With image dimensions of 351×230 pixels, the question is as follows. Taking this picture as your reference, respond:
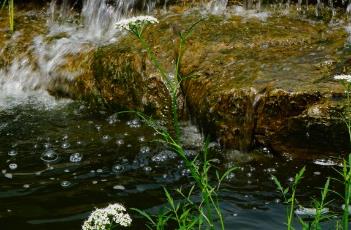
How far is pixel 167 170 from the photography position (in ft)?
16.0

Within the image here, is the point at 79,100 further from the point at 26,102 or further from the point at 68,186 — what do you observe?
the point at 68,186

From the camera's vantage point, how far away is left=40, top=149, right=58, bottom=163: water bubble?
5.16m

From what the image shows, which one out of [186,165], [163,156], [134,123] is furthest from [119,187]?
[186,165]

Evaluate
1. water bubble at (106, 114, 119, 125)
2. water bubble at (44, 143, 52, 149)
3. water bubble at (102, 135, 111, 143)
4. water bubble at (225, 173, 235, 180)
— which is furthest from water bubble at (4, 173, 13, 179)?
water bubble at (225, 173, 235, 180)

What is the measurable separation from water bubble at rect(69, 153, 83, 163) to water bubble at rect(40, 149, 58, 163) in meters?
0.13

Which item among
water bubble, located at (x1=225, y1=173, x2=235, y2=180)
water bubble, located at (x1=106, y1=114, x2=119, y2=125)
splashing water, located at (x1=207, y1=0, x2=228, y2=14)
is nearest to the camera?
water bubble, located at (x1=225, y1=173, x2=235, y2=180)

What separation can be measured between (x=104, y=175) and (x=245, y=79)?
4.92 feet

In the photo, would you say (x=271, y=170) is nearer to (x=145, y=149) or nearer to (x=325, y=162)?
(x=325, y=162)

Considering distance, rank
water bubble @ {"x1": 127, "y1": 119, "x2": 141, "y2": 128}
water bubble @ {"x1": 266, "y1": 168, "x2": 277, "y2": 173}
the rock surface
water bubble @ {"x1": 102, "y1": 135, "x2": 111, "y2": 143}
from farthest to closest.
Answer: water bubble @ {"x1": 127, "y1": 119, "x2": 141, "y2": 128} < water bubble @ {"x1": 102, "y1": 135, "x2": 111, "y2": 143} < the rock surface < water bubble @ {"x1": 266, "y1": 168, "x2": 277, "y2": 173}

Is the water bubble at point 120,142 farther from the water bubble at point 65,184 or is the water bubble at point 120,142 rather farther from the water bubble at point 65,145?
the water bubble at point 65,184

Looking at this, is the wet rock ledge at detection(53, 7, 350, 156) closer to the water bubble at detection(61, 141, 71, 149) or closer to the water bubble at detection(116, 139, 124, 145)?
the water bubble at detection(116, 139, 124, 145)

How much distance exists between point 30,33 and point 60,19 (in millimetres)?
598

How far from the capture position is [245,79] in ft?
17.5

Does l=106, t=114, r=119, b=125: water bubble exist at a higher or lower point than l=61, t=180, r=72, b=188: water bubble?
higher
